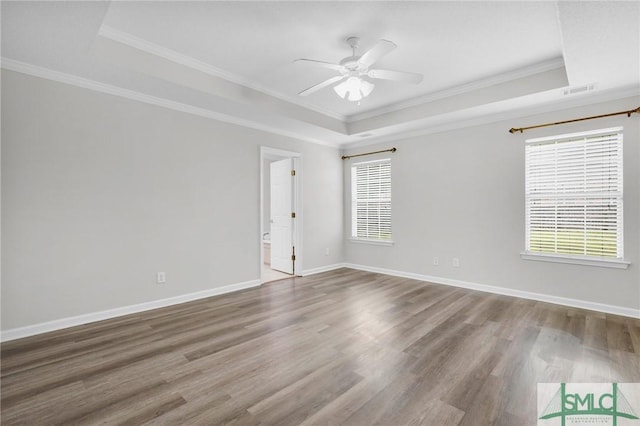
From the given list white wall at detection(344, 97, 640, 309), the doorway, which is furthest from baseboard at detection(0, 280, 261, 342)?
white wall at detection(344, 97, 640, 309)

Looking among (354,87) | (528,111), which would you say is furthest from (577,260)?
(354,87)

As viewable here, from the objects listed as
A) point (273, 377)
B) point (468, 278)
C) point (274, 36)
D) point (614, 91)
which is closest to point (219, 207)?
point (274, 36)

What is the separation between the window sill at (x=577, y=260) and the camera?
10.9 feet

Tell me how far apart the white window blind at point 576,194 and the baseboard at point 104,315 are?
4298 millimetres

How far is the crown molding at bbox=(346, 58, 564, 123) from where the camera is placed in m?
3.28

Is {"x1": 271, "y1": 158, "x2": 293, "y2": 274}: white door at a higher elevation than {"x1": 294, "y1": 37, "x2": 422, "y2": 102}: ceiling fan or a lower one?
lower

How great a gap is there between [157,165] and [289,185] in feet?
7.64

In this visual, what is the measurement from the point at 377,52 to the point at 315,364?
254 centimetres

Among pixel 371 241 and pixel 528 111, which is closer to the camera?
pixel 528 111

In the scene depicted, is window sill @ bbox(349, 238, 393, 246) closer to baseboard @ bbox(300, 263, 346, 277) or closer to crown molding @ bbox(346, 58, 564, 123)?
baseboard @ bbox(300, 263, 346, 277)

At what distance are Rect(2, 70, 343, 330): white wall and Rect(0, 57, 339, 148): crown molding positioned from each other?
62 mm

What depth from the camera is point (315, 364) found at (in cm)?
227

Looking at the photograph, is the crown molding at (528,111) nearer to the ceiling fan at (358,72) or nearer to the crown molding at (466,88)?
the crown molding at (466,88)

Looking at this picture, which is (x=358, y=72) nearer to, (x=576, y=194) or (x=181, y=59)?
(x=181, y=59)
